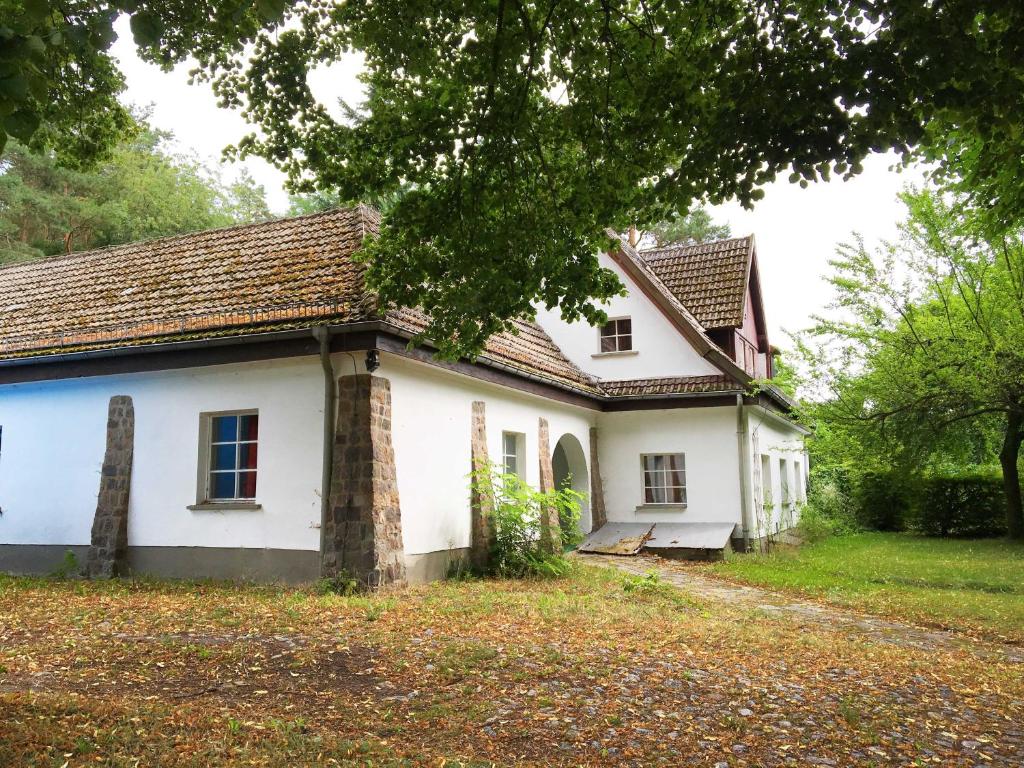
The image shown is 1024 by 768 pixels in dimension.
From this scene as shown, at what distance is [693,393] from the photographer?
17.0 m

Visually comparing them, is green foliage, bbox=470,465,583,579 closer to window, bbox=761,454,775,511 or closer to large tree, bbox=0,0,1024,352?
large tree, bbox=0,0,1024,352

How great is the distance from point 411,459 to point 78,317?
6.23 metres

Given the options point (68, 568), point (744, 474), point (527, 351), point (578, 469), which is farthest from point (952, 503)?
point (68, 568)

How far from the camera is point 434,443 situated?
11.3 meters

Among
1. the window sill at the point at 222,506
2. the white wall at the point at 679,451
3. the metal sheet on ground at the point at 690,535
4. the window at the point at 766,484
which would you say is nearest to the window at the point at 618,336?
the white wall at the point at 679,451

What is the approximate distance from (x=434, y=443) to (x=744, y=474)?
336 inches

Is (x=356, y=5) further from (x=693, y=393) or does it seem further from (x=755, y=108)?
(x=693, y=393)

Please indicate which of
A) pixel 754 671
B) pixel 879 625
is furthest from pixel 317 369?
pixel 879 625

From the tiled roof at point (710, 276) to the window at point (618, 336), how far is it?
1702 mm

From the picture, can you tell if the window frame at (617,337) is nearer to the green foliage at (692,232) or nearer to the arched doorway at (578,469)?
the arched doorway at (578,469)

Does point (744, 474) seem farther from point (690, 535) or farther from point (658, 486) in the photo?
point (658, 486)

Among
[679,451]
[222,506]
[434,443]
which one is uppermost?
[679,451]

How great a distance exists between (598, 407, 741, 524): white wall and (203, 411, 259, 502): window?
378 inches

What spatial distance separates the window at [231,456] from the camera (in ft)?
34.6
